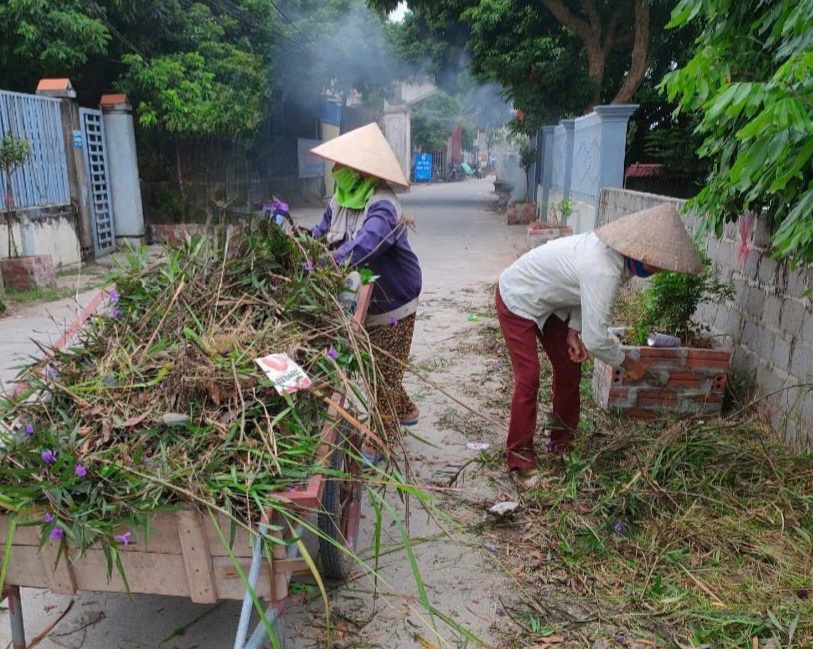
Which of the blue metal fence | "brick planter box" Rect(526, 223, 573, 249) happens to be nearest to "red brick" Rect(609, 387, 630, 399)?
"brick planter box" Rect(526, 223, 573, 249)

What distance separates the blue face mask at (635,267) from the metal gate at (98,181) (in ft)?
30.2

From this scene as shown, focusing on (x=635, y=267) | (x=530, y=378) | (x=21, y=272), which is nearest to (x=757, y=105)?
(x=635, y=267)

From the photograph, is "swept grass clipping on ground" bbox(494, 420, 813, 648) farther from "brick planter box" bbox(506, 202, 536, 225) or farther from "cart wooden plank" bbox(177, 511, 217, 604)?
"brick planter box" bbox(506, 202, 536, 225)

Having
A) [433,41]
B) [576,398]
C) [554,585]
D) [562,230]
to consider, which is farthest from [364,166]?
[433,41]

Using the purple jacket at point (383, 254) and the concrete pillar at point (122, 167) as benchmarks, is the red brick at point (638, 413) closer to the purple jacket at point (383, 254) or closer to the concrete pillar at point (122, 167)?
the purple jacket at point (383, 254)

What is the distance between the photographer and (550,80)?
44.5ft

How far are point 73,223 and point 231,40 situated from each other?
7347 millimetres

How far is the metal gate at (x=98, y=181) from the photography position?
34.1 ft

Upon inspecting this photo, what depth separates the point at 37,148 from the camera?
916cm

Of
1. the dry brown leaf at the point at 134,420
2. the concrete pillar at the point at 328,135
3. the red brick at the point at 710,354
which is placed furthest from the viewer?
the concrete pillar at the point at 328,135

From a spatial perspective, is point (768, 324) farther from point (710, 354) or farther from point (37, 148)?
point (37, 148)

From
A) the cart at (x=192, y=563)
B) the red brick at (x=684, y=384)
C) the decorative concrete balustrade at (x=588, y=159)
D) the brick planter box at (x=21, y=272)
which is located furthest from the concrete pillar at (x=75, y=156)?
the cart at (x=192, y=563)

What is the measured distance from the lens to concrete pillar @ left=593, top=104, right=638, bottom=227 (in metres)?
8.74

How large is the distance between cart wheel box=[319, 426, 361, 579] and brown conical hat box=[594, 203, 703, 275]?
57.5 inches
